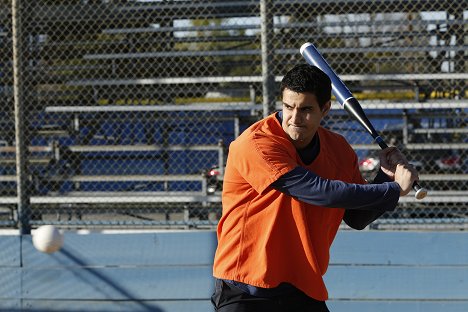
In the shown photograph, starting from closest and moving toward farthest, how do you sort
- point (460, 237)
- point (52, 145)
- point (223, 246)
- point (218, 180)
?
point (223, 246)
point (460, 237)
point (218, 180)
point (52, 145)

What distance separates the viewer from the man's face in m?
2.71

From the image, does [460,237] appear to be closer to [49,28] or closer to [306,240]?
[306,240]

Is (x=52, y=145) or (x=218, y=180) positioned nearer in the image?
(x=218, y=180)

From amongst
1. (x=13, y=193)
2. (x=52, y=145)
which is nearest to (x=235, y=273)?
(x=13, y=193)

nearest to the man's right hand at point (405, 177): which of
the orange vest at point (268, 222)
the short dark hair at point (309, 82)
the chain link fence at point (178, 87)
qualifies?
the orange vest at point (268, 222)

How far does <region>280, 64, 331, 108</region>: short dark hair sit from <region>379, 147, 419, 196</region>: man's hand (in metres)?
0.37

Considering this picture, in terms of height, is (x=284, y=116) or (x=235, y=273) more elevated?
(x=284, y=116)

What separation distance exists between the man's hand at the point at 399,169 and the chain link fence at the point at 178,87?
387cm

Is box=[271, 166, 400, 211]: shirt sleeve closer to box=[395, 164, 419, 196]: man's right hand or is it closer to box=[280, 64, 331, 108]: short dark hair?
box=[395, 164, 419, 196]: man's right hand

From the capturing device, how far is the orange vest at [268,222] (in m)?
2.82

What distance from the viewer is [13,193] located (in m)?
8.20

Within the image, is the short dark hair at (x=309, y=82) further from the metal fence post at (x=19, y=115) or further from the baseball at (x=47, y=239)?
the metal fence post at (x=19, y=115)

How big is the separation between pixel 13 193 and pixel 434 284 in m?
4.79

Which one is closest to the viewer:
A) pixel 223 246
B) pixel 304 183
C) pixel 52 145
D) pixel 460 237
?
pixel 304 183
